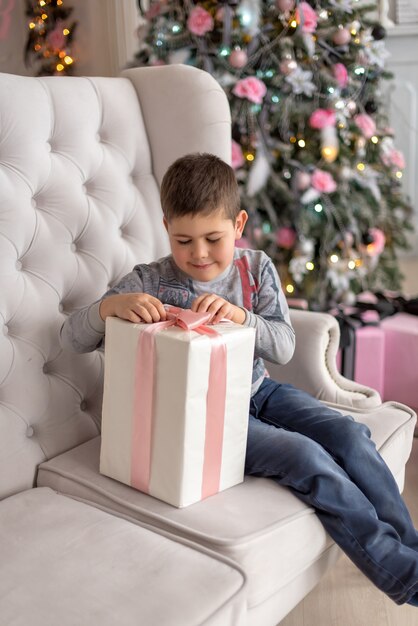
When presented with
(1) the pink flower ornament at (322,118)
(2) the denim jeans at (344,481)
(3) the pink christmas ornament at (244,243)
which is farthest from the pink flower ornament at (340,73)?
(2) the denim jeans at (344,481)

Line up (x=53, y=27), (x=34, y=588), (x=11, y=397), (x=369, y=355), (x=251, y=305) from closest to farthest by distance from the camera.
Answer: (x=34, y=588) < (x=11, y=397) < (x=251, y=305) < (x=369, y=355) < (x=53, y=27)

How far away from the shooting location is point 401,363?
8.93ft

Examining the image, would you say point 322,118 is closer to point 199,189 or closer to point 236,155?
point 236,155

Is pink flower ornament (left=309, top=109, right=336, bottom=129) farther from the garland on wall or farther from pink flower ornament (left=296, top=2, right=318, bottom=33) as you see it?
the garland on wall

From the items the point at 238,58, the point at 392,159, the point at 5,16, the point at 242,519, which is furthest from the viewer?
the point at 5,16

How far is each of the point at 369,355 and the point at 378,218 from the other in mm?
740

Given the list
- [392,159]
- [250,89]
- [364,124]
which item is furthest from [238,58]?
[392,159]

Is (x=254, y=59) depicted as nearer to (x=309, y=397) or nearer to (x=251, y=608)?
(x=309, y=397)

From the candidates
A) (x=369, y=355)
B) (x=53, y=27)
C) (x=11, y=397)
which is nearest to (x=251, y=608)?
(x=11, y=397)

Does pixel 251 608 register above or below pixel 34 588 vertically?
below

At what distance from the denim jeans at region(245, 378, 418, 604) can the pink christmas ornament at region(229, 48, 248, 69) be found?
1552mm

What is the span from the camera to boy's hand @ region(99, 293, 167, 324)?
1.35 metres

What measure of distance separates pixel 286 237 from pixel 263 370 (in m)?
1.33

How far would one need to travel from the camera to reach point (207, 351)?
1250mm
